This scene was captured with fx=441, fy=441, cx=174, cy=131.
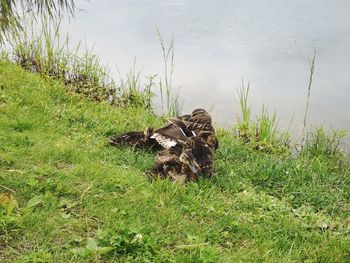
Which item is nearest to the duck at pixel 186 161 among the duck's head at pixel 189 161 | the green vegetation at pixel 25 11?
the duck's head at pixel 189 161

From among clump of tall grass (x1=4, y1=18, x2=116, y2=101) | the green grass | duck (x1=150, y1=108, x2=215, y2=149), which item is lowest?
the green grass

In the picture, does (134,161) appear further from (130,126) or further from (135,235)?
(135,235)

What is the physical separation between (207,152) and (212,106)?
203cm

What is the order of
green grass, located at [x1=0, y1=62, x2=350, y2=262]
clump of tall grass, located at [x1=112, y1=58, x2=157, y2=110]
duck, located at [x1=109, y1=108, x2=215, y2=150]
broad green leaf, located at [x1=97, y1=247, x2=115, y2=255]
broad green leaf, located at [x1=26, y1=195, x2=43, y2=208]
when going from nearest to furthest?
broad green leaf, located at [x1=97, y1=247, x2=115, y2=255], green grass, located at [x1=0, y1=62, x2=350, y2=262], broad green leaf, located at [x1=26, y1=195, x2=43, y2=208], duck, located at [x1=109, y1=108, x2=215, y2=150], clump of tall grass, located at [x1=112, y1=58, x2=157, y2=110]

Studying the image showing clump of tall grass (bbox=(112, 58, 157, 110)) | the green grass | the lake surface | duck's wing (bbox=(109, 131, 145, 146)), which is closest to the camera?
the green grass

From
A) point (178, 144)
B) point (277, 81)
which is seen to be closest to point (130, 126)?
point (178, 144)

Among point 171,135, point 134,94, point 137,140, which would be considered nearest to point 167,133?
point 171,135

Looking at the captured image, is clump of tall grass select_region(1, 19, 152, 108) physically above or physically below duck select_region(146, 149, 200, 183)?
above

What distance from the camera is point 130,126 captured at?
3.99m

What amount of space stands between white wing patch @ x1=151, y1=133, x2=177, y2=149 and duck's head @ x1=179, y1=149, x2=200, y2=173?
0.22 meters

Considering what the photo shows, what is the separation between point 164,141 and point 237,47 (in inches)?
140

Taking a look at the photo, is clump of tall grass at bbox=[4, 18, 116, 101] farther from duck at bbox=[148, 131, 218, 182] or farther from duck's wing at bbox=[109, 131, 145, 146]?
duck at bbox=[148, 131, 218, 182]

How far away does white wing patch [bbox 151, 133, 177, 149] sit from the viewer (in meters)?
3.23

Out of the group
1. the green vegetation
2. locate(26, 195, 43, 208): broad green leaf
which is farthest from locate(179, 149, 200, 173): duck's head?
the green vegetation
